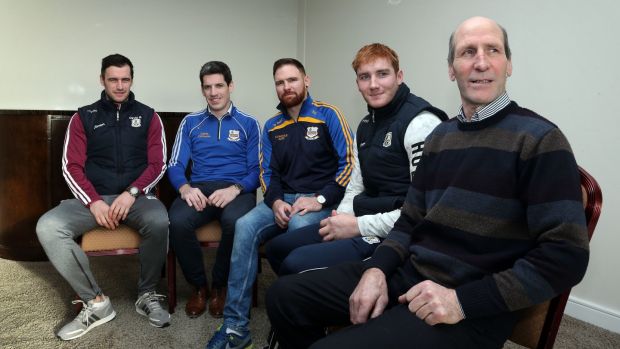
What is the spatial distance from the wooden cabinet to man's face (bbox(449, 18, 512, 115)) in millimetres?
2650

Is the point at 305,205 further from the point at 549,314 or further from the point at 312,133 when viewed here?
the point at 549,314

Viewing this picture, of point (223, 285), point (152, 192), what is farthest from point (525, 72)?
point (152, 192)

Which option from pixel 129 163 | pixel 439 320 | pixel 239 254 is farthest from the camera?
pixel 129 163

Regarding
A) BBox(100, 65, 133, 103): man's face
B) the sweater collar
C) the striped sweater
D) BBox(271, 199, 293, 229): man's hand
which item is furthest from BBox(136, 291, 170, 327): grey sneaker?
the sweater collar

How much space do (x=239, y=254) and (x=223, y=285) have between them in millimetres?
348

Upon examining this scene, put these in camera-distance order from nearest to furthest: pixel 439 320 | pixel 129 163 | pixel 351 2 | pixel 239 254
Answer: pixel 439 320 < pixel 239 254 < pixel 129 163 < pixel 351 2

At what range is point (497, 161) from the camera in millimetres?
Answer: 1019

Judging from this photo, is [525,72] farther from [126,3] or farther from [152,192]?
[126,3]

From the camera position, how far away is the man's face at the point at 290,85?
2.20m

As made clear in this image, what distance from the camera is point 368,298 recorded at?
112 centimetres

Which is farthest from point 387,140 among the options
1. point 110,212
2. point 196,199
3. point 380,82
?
point 110,212

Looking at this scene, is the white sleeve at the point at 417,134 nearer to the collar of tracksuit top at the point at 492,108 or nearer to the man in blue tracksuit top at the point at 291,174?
the collar of tracksuit top at the point at 492,108

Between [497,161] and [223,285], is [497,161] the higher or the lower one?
the higher one

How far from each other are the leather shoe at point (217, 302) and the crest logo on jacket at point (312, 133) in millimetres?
924
